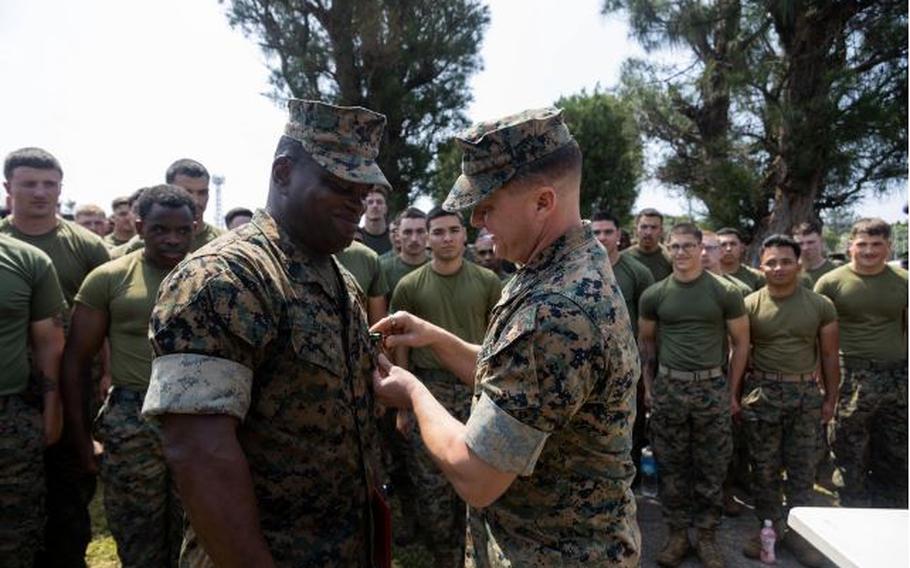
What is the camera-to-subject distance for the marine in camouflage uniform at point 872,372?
530 cm

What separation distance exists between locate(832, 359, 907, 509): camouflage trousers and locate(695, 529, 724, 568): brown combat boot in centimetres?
143

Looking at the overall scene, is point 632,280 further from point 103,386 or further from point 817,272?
point 103,386

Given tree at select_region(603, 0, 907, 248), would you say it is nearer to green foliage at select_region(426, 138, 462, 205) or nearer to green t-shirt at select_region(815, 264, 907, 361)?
green foliage at select_region(426, 138, 462, 205)

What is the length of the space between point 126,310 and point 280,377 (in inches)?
83.8

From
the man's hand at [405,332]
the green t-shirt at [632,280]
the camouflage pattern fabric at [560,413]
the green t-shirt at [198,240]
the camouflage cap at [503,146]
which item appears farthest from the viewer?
the green t-shirt at [632,280]

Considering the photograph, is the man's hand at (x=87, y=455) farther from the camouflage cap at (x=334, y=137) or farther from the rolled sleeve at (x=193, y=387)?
the camouflage cap at (x=334, y=137)

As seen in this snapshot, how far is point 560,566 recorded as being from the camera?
1936 millimetres

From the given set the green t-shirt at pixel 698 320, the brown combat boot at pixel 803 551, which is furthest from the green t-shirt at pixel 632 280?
the brown combat boot at pixel 803 551

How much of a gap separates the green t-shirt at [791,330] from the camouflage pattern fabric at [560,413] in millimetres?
3565

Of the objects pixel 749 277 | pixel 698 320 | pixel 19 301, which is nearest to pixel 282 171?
pixel 19 301

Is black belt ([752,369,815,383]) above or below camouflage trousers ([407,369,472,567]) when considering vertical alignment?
above

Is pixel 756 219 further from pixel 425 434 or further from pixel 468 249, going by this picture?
pixel 425 434

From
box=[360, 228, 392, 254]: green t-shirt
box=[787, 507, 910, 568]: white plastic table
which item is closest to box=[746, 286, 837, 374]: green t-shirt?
box=[787, 507, 910, 568]: white plastic table

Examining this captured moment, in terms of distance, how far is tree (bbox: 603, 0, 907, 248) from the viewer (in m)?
12.6
